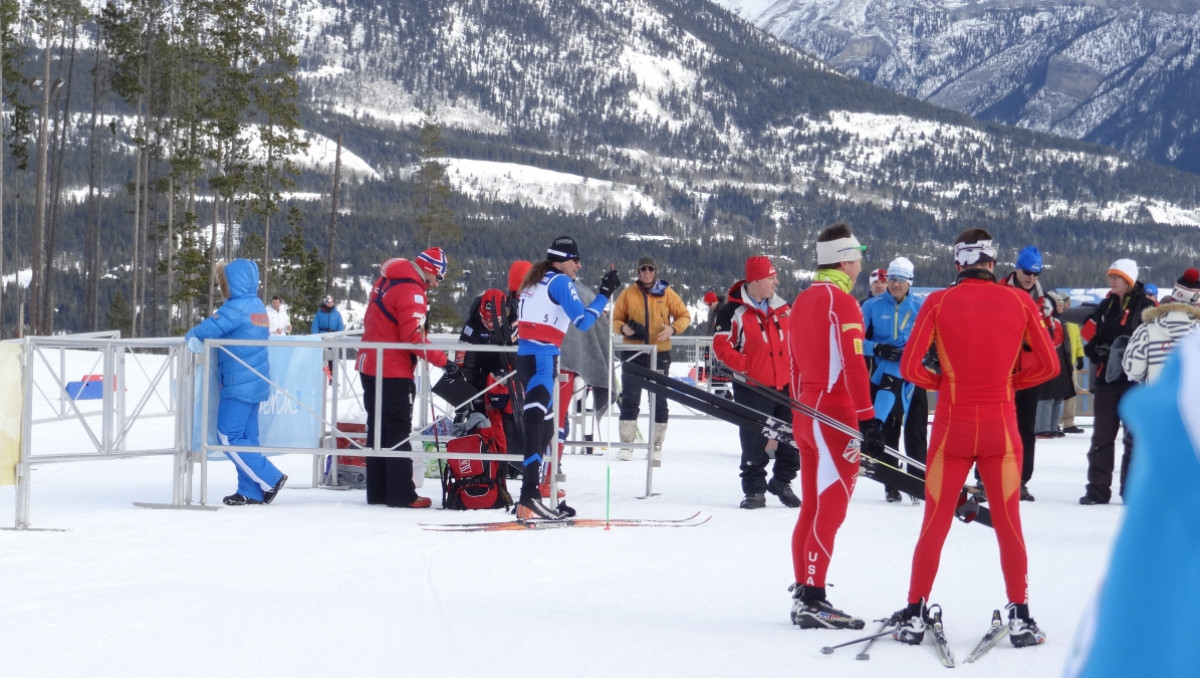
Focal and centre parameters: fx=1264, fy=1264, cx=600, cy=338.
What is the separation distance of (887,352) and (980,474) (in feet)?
11.9

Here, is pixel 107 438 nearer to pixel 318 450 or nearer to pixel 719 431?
pixel 318 450

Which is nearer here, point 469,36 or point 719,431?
point 719,431

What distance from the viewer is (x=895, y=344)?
316 inches

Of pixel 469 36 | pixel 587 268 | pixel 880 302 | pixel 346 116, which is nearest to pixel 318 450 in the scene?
pixel 880 302

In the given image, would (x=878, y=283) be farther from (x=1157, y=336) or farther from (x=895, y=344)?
(x=1157, y=336)

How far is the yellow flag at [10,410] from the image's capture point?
678 centimetres

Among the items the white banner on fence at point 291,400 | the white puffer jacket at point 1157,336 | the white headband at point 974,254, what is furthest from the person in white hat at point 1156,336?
the white banner on fence at point 291,400

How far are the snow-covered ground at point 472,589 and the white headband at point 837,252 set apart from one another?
1373 mm

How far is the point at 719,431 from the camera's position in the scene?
14.9 metres

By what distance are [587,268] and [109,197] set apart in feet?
135

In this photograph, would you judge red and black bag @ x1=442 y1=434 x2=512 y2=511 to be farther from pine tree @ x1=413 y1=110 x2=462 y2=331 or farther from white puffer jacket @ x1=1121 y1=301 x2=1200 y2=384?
pine tree @ x1=413 y1=110 x2=462 y2=331

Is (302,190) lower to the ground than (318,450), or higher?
higher

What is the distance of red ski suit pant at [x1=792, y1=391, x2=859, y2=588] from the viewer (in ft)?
15.0

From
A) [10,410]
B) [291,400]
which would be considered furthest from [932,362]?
[291,400]
